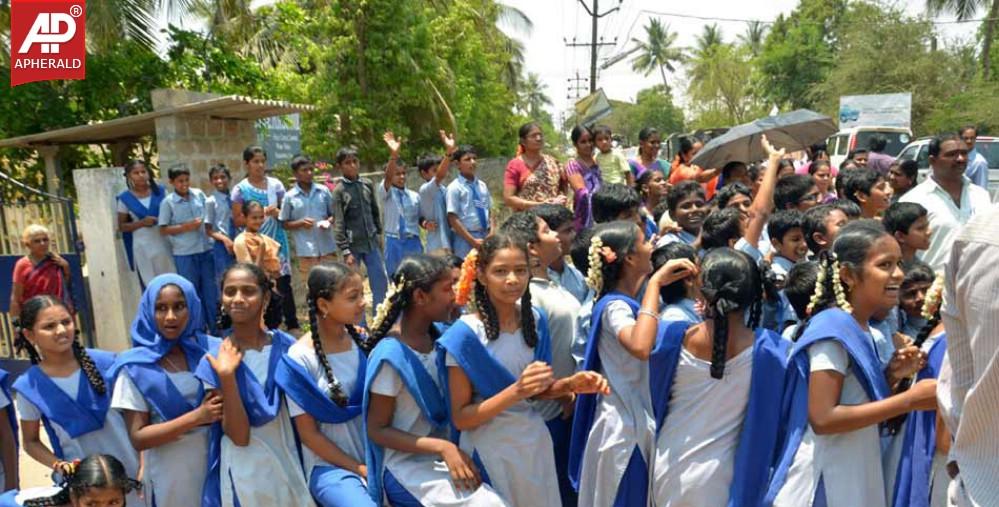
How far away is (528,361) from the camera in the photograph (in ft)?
9.68

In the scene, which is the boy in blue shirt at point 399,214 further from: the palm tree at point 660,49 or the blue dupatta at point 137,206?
the palm tree at point 660,49

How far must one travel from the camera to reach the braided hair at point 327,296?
121 inches

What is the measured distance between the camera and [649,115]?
209 feet

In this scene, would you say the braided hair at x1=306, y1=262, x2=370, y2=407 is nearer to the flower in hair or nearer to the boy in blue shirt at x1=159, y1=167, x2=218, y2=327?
the flower in hair

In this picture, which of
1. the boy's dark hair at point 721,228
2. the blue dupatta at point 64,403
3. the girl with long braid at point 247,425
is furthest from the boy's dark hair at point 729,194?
the blue dupatta at point 64,403

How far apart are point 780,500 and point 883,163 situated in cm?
742

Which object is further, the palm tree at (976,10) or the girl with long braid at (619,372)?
the palm tree at (976,10)

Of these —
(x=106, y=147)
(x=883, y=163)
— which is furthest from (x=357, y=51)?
(x=883, y=163)

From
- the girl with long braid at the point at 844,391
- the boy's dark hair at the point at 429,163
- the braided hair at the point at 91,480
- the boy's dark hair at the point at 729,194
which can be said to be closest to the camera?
the girl with long braid at the point at 844,391

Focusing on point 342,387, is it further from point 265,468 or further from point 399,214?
point 399,214

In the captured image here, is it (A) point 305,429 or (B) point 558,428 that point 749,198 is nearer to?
(B) point 558,428

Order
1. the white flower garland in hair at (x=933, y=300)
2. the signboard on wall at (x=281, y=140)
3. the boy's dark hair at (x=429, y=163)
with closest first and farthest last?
the white flower garland in hair at (x=933, y=300) < the boy's dark hair at (x=429, y=163) < the signboard on wall at (x=281, y=140)

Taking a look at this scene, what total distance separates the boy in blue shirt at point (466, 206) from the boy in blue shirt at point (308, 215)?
4.00ft

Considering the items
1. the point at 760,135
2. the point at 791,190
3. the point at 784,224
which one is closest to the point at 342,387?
the point at 784,224
